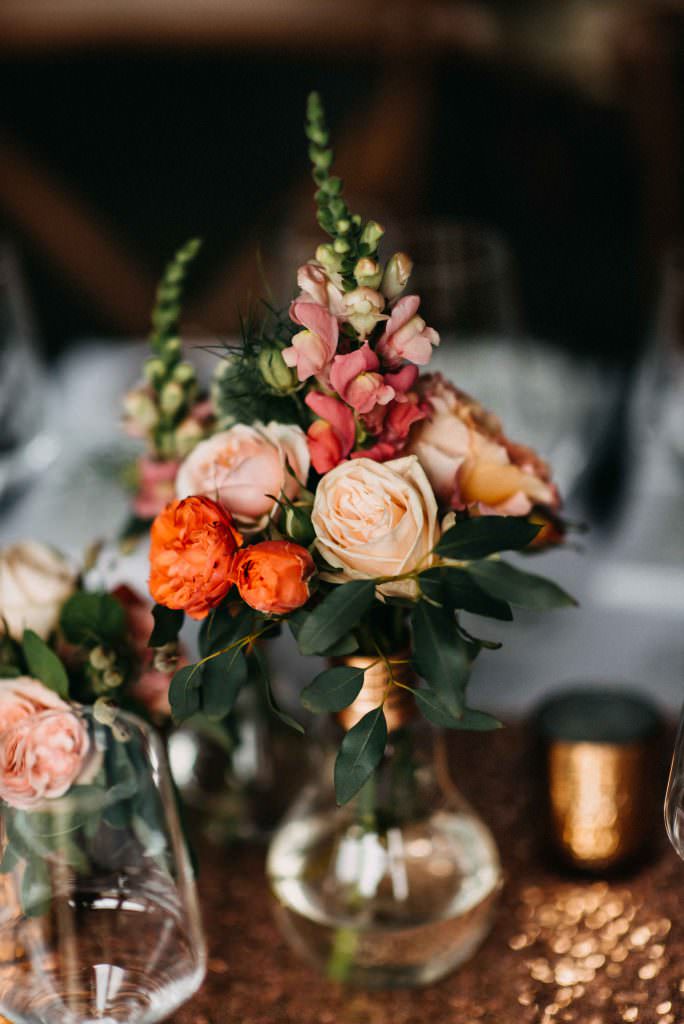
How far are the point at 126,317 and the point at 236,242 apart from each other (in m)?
0.72

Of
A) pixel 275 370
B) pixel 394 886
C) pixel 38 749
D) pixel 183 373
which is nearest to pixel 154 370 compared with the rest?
pixel 183 373

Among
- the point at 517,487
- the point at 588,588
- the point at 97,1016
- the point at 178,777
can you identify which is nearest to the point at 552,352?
the point at 588,588

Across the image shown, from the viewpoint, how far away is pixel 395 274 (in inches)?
23.8

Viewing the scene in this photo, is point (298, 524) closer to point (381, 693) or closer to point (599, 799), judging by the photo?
point (381, 693)

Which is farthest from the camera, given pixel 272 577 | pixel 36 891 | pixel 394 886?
pixel 394 886

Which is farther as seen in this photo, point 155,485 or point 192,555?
point 155,485

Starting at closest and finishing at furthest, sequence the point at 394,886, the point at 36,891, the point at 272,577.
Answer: the point at 272,577 < the point at 36,891 < the point at 394,886

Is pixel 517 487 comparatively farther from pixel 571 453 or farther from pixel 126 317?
pixel 126 317

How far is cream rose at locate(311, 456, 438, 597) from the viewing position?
1.88 ft

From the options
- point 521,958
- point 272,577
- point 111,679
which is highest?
point 272,577

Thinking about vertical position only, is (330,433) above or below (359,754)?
above

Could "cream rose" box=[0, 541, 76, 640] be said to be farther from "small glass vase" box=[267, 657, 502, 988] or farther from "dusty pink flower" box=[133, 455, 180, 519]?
"small glass vase" box=[267, 657, 502, 988]

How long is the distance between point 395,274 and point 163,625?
0.77 ft

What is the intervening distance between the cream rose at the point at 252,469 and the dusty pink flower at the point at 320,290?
75 millimetres
